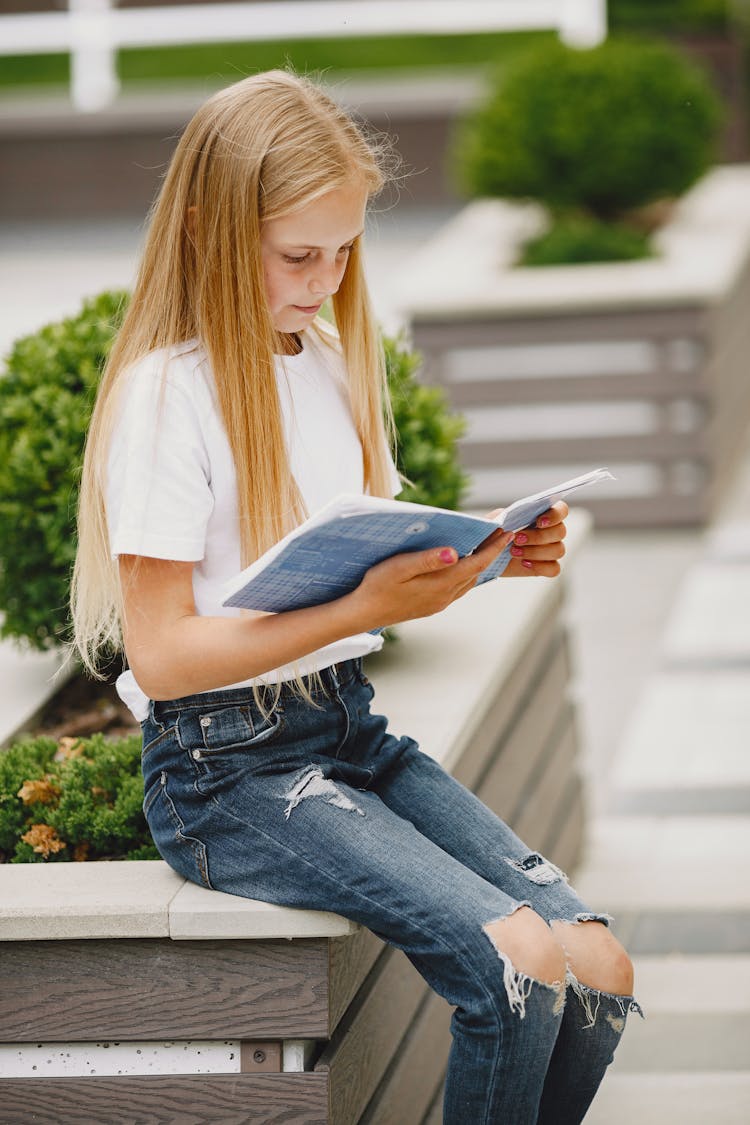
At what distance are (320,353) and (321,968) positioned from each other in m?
0.81

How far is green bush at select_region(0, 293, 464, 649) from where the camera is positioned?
122 inches

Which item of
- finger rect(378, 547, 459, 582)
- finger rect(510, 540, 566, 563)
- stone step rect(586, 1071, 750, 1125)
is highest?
finger rect(378, 547, 459, 582)

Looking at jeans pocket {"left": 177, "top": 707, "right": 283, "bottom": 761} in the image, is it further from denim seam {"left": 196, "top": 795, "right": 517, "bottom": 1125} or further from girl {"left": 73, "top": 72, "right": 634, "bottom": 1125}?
denim seam {"left": 196, "top": 795, "right": 517, "bottom": 1125}

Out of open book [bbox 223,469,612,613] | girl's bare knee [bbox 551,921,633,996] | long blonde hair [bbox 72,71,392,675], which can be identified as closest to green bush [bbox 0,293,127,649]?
long blonde hair [bbox 72,71,392,675]

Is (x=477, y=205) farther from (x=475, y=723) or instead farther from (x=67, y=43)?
(x=67, y=43)

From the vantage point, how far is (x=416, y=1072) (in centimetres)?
256

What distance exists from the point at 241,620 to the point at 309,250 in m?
0.46

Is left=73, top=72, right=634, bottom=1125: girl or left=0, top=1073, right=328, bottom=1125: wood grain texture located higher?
left=73, top=72, right=634, bottom=1125: girl

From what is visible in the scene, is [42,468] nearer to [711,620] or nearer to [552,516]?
[552,516]

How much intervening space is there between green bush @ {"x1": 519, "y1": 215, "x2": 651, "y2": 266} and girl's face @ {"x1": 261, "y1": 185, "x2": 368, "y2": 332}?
577 cm

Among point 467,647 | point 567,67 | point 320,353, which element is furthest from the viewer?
point 567,67

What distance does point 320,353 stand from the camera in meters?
2.32

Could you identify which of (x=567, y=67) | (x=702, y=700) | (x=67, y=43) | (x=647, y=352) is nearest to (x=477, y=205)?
(x=567, y=67)

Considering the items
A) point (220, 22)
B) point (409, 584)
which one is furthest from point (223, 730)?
point (220, 22)
